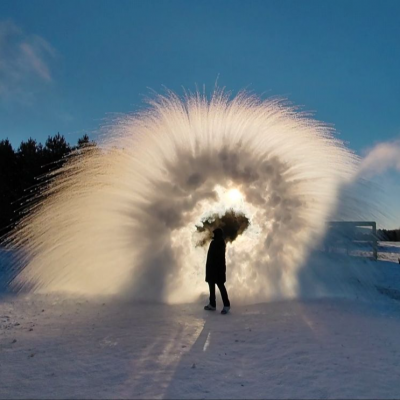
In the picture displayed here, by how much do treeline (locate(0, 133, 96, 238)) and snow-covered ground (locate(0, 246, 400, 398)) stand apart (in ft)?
72.2

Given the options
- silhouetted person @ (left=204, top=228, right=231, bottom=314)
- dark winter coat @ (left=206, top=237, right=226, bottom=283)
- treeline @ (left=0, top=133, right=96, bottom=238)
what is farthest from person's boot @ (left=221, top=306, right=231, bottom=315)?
treeline @ (left=0, top=133, right=96, bottom=238)

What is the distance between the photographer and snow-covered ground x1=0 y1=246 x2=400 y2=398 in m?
5.34

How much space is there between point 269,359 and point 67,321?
4.86 metres

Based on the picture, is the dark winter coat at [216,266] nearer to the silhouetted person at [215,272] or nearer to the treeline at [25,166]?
the silhouetted person at [215,272]

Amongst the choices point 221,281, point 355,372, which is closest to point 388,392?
point 355,372

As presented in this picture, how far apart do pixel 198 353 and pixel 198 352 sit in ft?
0.17

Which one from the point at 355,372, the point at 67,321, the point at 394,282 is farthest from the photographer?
the point at 394,282

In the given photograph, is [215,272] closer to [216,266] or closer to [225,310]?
[216,266]

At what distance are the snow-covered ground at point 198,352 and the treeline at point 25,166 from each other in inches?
867

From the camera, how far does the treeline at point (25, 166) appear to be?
1210 inches

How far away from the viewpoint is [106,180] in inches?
584

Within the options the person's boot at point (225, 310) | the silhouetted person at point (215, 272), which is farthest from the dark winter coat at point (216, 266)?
the person's boot at point (225, 310)

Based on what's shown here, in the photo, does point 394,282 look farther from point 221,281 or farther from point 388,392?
point 388,392

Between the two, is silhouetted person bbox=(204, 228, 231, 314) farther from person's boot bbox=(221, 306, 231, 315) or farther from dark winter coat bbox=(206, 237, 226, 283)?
person's boot bbox=(221, 306, 231, 315)
